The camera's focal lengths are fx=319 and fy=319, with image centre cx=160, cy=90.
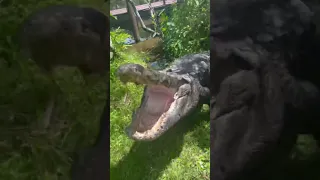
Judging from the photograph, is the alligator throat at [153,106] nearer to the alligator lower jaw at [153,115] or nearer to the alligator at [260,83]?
the alligator lower jaw at [153,115]

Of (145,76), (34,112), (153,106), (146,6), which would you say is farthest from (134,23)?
(34,112)

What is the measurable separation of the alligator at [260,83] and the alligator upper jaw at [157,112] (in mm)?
457

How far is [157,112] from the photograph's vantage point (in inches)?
52.4

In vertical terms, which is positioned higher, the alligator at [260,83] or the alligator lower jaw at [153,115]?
the alligator at [260,83]

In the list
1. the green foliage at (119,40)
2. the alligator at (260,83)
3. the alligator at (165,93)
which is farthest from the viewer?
the green foliage at (119,40)

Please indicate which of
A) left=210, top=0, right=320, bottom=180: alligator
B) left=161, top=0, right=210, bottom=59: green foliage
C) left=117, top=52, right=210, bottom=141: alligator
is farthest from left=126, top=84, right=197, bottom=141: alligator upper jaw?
left=210, top=0, right=320, bottom=180: alligator

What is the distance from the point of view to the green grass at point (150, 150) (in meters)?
1.07

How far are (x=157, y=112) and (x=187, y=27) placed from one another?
17.7 inches

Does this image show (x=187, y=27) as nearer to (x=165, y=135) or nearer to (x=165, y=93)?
(x=165, y=93)

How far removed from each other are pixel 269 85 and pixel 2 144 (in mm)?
626

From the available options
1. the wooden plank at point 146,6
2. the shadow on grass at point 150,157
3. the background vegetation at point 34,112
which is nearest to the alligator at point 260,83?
the background vegetation at point 34,112

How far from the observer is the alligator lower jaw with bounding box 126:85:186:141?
1.16m

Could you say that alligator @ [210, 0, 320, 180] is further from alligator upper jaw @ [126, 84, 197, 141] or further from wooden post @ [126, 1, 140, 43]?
wooden post @ [126, 1, 140, 43]

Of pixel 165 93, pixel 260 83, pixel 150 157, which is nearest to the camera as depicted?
pixel 260 83
